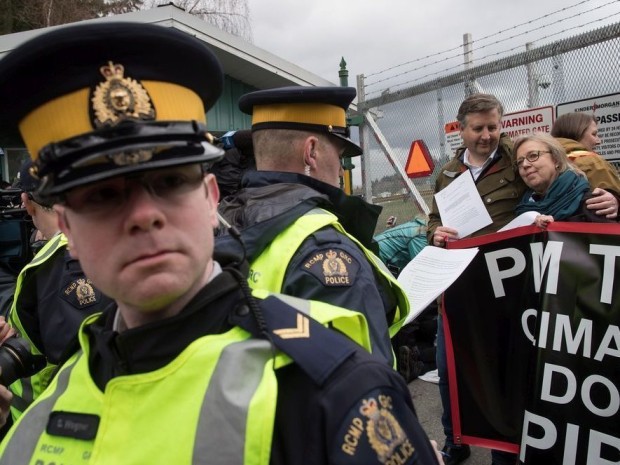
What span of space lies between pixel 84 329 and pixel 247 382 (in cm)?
53

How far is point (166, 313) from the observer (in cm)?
111

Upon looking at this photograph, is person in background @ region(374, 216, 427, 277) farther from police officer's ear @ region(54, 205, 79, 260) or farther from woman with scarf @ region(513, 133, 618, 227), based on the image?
police officer's ear @ region(54, 205, 79, 260)

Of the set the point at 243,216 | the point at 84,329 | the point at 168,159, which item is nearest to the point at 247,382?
the point at 168,159

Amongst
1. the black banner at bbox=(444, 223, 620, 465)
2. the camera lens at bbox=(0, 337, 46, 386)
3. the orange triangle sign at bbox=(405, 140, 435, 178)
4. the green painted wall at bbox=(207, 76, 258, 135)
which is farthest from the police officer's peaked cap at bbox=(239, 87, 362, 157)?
the green painted wall at bbox=(207, 76, 258, 135)

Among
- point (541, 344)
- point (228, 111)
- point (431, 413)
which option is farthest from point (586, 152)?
point (228, 111)

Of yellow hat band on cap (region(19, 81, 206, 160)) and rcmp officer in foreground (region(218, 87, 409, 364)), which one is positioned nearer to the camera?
yellow hat band on cap (region(19, 81, 206, 160))

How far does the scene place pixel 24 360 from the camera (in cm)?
197

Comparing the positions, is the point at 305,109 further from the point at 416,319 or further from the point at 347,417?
the point at 416,319

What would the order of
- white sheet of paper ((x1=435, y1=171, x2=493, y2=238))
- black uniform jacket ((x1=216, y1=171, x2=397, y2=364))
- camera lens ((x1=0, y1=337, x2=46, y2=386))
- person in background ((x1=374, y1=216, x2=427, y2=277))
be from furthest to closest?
person in background ((x1=374, y1=216, x2=427, y2=277)) → white sheet of paper ((x1=435, y1=171, x2=493, y2=238)) → camera lens ((x1=0, y1=337, x2=46, y2=386)) → black uniform jacket ((x1=216, y1=171, x2=397, y2=364))

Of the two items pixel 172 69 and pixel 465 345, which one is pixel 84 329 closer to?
pixel 172 69

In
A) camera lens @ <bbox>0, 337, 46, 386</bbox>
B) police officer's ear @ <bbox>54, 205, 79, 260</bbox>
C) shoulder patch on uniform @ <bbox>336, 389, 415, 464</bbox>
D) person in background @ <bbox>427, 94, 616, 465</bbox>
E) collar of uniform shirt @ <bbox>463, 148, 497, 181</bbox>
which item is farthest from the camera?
collar of uniform shirt @ <bbox>463, 148, 497, 181</bbox>

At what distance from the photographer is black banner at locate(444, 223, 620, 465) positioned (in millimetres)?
2309

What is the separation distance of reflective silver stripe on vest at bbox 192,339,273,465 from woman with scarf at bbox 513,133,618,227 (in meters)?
2.27

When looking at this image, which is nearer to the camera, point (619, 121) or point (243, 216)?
point (243, 216)
